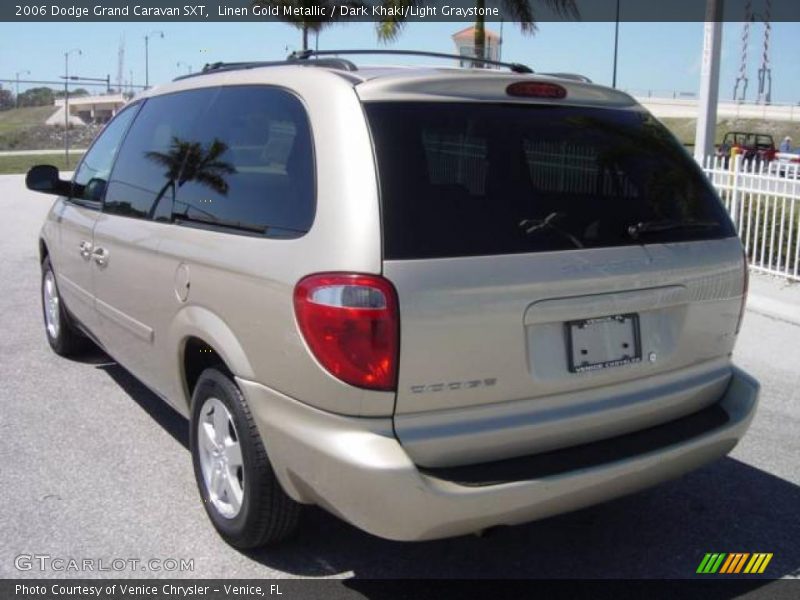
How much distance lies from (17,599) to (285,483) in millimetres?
1083

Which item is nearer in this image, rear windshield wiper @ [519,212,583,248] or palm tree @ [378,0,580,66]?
rear windshield wiper @ [519,212,583,248]

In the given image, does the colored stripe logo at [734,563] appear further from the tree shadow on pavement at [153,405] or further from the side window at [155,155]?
the side window at [155,155]

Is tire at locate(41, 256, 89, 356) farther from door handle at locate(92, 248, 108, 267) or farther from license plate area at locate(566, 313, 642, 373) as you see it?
license plate area at locate(566, 313, 642, 373)

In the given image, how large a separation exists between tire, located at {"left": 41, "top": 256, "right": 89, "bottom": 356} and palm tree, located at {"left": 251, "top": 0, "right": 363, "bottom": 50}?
72.7 ft

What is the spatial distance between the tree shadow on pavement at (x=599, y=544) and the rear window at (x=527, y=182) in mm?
1281

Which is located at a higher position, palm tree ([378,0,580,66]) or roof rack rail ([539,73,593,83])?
palm tree ([378,0,580,66])

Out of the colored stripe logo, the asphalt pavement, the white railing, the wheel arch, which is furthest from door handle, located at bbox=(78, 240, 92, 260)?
the white railing

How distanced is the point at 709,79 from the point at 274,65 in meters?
10.0

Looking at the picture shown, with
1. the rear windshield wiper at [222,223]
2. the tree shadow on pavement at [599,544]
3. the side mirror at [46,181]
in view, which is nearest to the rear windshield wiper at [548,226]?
the rear windshield wiper at [222,223]

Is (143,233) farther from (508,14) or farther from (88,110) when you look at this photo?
(88,110)

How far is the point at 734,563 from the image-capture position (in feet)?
11.0

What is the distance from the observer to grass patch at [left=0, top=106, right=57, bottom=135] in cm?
5694

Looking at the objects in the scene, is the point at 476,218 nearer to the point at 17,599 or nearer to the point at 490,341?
the point at 490,341

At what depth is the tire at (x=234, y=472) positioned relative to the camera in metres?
3.10
